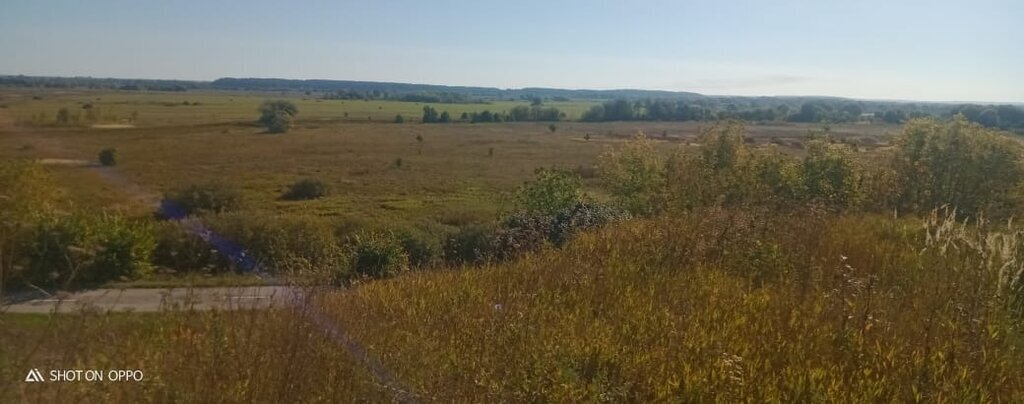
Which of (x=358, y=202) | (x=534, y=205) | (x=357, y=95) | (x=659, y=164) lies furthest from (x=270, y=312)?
(x=357, y=95)

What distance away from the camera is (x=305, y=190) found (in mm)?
49438

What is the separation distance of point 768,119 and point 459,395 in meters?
151

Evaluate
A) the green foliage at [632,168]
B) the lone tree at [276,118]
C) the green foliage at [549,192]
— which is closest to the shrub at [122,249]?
the green foliage at [549,192]

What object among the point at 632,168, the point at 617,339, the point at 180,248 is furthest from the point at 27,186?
the point at 617,339

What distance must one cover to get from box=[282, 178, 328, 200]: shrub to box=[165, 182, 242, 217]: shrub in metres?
10.3

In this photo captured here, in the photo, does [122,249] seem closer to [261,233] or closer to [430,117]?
[261,233]

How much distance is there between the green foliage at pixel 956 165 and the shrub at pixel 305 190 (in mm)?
37719

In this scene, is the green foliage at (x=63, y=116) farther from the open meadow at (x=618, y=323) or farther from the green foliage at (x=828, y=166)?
the green foliage at (x=828, y=166)

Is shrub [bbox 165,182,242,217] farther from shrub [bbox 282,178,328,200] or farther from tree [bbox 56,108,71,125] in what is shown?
shrub [bbox 282,178,328,200]

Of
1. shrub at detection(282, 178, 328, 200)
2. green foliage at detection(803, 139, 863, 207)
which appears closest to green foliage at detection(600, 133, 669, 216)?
green foliage at detection(803, 139, 863, 207)

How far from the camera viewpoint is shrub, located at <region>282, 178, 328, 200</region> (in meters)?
48.9

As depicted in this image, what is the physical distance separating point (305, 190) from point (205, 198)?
1294cm

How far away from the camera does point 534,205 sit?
20562 mm

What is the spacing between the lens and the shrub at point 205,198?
1385 inches
